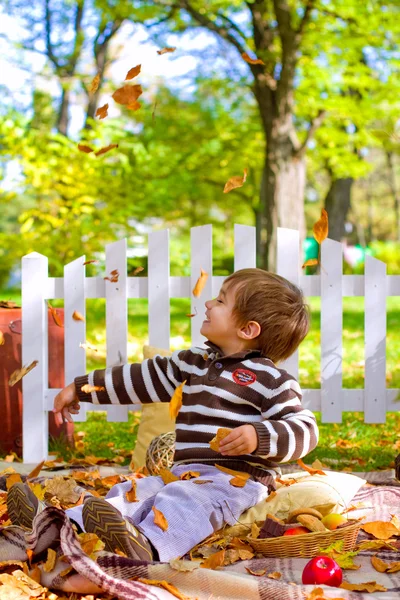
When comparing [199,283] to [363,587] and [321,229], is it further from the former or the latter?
[363,587]

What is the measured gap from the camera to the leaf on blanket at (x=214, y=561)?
207 cm

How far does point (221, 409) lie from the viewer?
251cm

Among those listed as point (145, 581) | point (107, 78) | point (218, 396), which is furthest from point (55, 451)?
point (107, 78)

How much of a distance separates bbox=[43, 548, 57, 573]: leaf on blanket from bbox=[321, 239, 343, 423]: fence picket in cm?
211

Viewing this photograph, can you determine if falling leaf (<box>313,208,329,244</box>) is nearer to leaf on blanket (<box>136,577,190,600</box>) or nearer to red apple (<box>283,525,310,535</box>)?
red apple (<box>283,525,310,535</box>)

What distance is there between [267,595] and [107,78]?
14334 mm

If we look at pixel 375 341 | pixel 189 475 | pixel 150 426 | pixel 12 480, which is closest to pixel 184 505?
pixel 189 475

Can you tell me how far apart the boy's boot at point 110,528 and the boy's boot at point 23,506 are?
0.67 ft

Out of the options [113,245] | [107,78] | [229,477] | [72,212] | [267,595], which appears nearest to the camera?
[267,595]

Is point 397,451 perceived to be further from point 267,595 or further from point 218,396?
point 267,595

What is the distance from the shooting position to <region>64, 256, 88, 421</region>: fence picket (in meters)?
3.72

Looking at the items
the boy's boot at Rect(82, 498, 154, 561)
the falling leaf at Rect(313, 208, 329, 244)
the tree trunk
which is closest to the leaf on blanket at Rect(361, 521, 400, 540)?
the boy's boot at Rect(82, 498, 154, 561)

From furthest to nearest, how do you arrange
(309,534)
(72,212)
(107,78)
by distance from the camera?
(107,78), (72,212), (309,534)

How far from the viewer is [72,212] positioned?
722 cm
